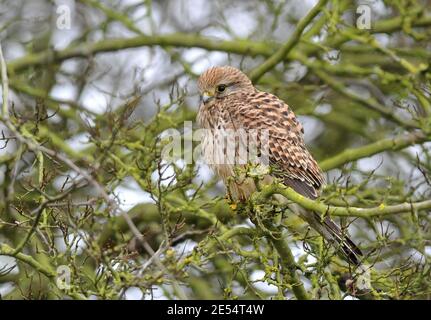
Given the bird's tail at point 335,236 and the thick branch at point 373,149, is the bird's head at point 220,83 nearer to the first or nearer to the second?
the thick branch at point 373,149

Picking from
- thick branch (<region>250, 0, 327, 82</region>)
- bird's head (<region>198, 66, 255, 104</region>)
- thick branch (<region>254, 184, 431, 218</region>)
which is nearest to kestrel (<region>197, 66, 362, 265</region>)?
bird's head (<region>198, 66, 255, 104</region>)

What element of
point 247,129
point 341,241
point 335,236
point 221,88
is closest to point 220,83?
point 221,88

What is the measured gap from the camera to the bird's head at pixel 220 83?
591 centimetres

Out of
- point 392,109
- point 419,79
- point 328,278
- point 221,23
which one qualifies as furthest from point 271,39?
point 328,278

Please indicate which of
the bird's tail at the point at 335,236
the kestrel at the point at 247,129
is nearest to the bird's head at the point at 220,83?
the kestrel at the point at 247,129

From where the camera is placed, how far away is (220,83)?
5938 millimetres

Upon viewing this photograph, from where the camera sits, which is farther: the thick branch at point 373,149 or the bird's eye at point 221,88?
the thick branch at point 373,149

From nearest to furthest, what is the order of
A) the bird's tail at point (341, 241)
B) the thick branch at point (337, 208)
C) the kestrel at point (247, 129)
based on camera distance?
the thick branch at point (337, 208)
the bird's tail at point (341, 241)
the kestrel at point (247, 129)

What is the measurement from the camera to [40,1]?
7.49m

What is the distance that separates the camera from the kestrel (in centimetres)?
535

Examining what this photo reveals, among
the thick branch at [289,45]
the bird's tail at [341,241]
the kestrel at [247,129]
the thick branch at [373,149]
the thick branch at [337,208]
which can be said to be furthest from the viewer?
the thick branch at [373,149]

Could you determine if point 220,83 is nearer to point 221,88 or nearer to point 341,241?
point 221,88

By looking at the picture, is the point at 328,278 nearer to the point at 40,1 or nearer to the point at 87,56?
the point at 87,56
